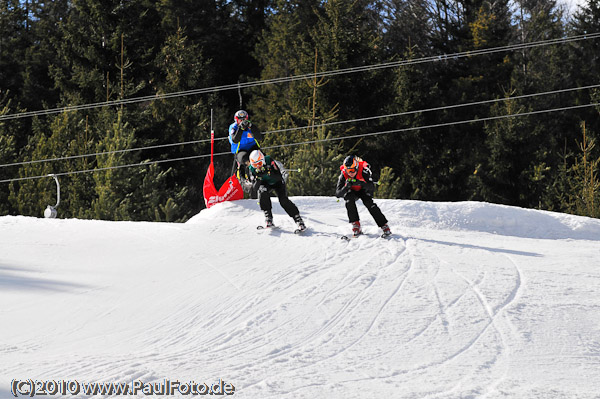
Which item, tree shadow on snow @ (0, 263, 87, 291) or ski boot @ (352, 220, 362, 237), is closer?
tree shadow on snow @ (0, 263, 87, 291)

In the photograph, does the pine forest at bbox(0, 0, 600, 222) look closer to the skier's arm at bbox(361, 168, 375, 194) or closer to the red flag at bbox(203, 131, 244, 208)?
the red flag at bbox(203, 131, 244, 208)

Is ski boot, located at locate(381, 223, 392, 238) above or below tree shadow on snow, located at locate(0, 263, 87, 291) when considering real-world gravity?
above

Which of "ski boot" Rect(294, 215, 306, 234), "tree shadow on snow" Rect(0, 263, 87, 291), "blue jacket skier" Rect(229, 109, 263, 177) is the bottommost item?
"tree shadow on snow" Rect(0, 263, 87, 291)

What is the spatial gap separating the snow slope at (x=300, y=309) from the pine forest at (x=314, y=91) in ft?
41.8

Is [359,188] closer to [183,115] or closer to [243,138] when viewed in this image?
[243,138]

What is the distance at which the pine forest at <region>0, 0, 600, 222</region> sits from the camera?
27.6m

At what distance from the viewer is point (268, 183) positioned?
11.8 m

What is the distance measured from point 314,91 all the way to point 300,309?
19.3 meters

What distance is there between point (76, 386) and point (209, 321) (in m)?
2.13

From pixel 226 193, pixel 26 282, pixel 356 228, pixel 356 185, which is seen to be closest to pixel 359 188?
pixel 356 185

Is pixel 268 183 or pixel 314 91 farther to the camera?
pixel 314 91

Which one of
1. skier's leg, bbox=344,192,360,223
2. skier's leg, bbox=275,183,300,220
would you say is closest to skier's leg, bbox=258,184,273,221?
skier's leg, bbox=275,183,300,220

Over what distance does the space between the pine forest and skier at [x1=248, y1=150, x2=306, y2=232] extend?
12.0m

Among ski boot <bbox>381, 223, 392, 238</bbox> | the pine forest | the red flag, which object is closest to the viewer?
ski boot <bbox>381, 223, 392, 238</bbox>
